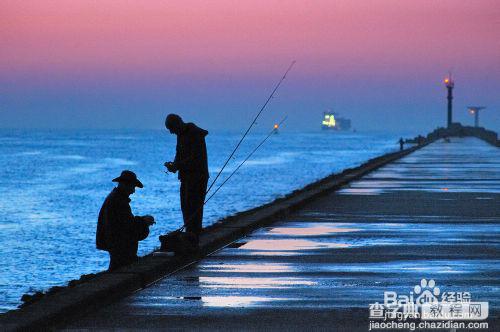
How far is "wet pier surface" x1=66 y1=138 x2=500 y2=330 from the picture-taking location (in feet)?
30.0

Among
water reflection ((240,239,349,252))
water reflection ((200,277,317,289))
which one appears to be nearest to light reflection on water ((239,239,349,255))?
water reflection ((240,239,349,252))

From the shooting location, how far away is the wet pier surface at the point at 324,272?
9.15 meters

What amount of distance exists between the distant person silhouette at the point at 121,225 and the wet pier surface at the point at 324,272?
665 mm

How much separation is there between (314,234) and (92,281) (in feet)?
20.5

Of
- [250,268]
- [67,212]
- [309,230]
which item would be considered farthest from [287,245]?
[67,212]

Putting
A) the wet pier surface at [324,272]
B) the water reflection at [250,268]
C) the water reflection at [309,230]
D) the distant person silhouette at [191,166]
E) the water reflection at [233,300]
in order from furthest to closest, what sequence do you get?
the water reflection at [309,230] < the distant person silhouette at [191,166] < the water reflection at [250,268] < the water reflection at [233,300] < the wet pier surface at [324,272]

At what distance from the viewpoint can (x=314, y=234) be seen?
1641cm

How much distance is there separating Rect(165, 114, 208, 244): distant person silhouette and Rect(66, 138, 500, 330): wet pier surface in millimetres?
624

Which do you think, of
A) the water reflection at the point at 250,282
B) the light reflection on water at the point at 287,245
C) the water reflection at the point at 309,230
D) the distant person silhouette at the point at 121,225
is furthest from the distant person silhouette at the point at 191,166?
the water reflection at the point at 309,230

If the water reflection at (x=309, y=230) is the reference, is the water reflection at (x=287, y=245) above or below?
below

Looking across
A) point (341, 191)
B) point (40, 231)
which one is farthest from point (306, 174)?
point (341, 191)

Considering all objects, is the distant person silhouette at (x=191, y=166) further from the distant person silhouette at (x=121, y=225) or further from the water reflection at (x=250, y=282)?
the water reflection at (x=250, y=282)

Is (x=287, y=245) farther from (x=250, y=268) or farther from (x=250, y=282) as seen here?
(x=250, y=282)

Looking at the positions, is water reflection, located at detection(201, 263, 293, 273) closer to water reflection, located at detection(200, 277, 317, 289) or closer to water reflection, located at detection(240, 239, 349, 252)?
water reflection, located at detection(200, 277, 317, 289)
